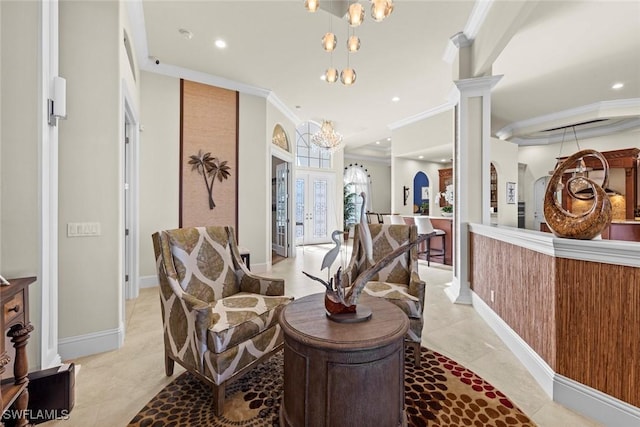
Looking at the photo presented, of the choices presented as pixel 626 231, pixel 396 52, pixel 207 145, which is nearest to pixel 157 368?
pixel 207 145

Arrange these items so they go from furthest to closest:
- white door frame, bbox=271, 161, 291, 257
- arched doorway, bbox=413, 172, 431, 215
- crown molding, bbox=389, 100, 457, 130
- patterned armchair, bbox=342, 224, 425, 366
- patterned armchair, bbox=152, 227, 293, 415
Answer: arched doorway, bbox=413, 172, 431, 215 < white door frame, bbox=271, 161, 291, 257 < crown molding, bbox=389, 100, 457, 130 < patterned armchair, bbox=342, 224, 425, 366 < patterned armchair, bbox=152, 227, 293, 415

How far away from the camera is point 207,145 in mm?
4688

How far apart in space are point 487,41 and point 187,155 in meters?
4.23

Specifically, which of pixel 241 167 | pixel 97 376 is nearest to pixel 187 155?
pixel 241 167

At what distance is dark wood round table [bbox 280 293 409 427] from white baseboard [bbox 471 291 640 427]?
46.0 inches

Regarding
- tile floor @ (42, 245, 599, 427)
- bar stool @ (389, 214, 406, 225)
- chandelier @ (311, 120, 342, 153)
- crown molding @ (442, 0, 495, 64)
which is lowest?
tile floor @ (42, 245, 599, 427)

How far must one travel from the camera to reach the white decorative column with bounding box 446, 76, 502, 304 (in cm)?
364

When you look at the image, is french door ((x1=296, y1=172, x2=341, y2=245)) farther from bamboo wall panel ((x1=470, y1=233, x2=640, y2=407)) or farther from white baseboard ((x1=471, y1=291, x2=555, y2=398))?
bamboo wall panel ((x1=470, y1=233, x2=640, y2=407))

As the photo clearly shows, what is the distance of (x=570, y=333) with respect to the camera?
184 cm

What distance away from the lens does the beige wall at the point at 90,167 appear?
231 cm

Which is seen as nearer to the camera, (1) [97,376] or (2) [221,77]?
(1) [97,376]

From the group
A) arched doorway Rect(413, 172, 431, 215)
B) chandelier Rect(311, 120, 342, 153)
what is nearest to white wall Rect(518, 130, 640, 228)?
arched doorway Rect(413, 172, 431, 215)

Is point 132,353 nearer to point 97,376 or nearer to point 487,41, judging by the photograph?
point 97,376

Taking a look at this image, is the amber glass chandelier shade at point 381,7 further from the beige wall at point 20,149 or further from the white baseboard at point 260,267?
the white baseboard at point 260,267
